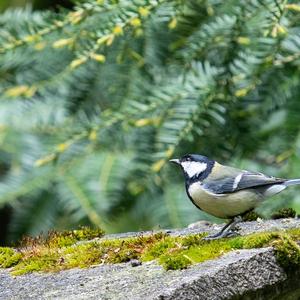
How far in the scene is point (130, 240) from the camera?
1.63 m

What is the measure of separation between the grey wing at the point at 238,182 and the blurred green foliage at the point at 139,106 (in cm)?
18

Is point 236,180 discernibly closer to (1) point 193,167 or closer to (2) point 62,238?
(1) point 193,167

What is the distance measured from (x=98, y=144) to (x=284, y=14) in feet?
1.86

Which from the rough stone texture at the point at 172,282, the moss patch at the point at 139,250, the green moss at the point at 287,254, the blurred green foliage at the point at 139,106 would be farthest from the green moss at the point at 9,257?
the green moss at the point at 287,254

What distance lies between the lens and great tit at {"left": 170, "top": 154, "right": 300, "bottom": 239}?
172 centimetres

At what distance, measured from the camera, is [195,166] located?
1.88 meters

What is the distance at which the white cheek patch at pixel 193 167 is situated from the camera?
6.05ft

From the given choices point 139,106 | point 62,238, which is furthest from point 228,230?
point 139,106

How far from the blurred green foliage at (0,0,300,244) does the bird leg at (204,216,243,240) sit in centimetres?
25

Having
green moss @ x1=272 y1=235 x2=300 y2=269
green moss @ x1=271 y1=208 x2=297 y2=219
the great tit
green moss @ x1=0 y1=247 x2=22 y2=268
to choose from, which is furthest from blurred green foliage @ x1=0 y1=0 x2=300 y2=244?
green moss @ x1=272 y1=235 x2=300 y2=269

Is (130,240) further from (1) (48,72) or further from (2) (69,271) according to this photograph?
(1) (48,72)

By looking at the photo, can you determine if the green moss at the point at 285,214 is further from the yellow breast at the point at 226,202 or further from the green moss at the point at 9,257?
the green moss at the point at 9,257

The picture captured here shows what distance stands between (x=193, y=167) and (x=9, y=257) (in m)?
0.45

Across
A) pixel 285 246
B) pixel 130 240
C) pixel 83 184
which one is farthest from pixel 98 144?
pixel 285 246
